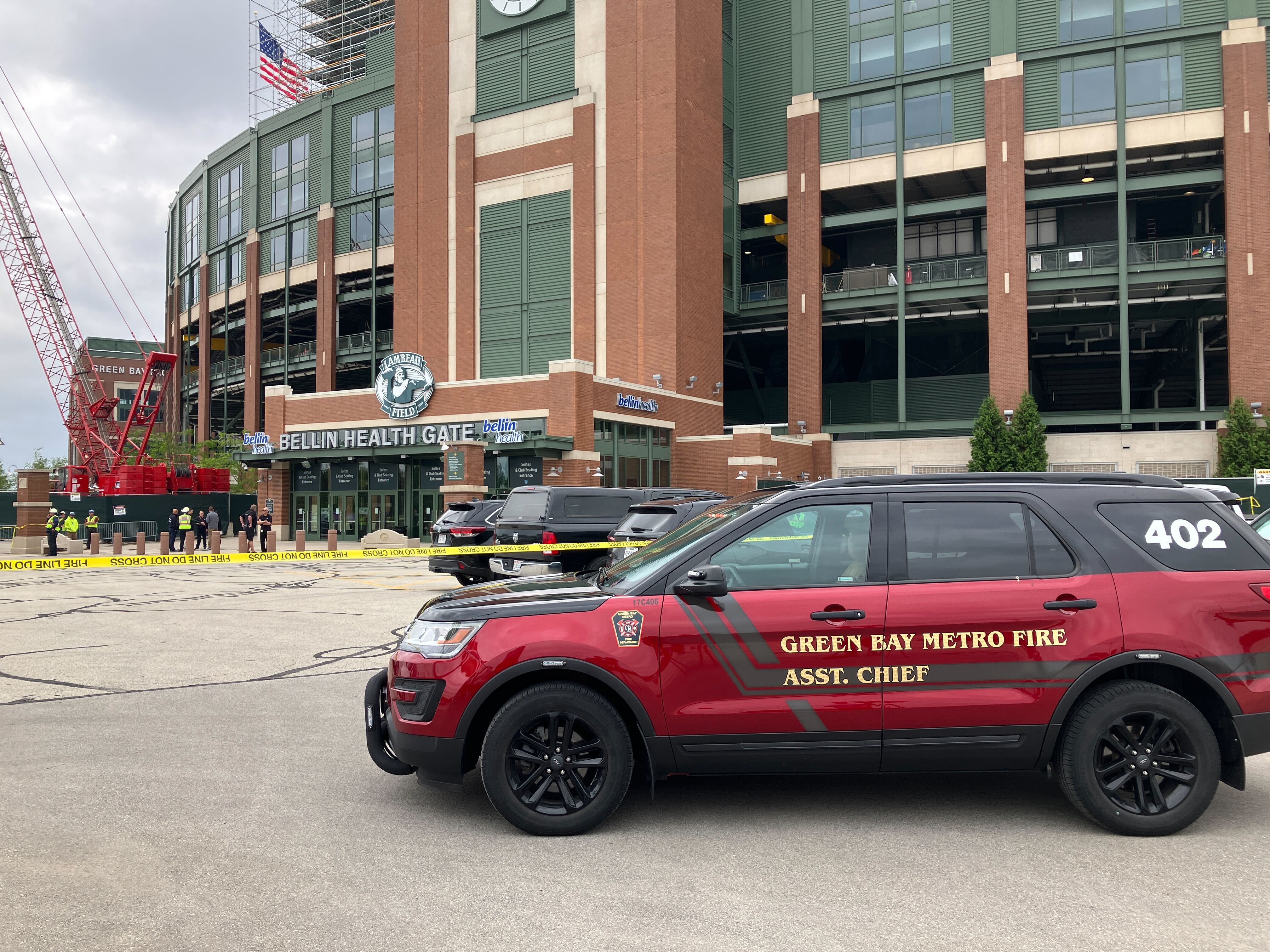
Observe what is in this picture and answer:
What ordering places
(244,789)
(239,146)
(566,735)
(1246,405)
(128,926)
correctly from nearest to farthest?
1. (128,926)
2. (566,735)
3. (244,789)
4. (1246,405)
5. (239,146)

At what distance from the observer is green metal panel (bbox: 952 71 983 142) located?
43.4 meters

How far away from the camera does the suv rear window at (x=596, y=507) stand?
677 inches

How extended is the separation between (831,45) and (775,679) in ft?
158

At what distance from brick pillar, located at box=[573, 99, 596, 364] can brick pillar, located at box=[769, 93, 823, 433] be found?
389 inches

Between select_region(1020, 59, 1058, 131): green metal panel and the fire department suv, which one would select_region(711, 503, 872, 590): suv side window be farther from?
select_region(1020, 59, 1058, 131): green metal panel

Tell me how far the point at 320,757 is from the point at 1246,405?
43145mm

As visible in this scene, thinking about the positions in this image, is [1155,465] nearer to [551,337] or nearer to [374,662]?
[551,337]

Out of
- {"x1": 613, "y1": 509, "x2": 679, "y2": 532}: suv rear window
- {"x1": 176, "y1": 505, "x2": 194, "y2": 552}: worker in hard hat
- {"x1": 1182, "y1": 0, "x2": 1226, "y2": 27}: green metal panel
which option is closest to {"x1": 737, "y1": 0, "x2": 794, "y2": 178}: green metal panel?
{"x1": 1182, "y1": 0, "x2": 1226, "y2": 27}: green metal panel

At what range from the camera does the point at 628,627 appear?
4.91 metres

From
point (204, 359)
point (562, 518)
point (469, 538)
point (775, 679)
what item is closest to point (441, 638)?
point (775, 679)

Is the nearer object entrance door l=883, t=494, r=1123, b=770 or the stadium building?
entrance door l=883, t=494, r=1123, b=770

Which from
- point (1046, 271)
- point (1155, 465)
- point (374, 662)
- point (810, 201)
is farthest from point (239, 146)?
point (374, 662)

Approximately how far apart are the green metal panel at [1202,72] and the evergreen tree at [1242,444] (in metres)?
12.8

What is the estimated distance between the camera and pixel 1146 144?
4084 cm
